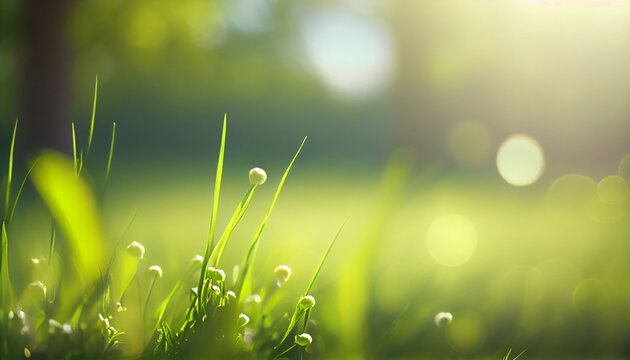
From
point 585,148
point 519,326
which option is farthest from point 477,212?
point 585,148

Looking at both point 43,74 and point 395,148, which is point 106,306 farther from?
point 395,148

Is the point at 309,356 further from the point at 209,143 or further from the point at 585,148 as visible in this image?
the point at 209,143

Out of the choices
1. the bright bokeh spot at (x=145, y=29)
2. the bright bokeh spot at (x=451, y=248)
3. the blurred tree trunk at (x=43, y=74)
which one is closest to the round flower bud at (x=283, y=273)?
the bright bokeh spot at (x=451, y=248)

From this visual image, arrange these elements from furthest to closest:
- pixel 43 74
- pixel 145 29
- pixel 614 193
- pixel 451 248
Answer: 1. pixel 145 29
2. pixel 43 74
3. pixel 614 193
4. pixel 451 248

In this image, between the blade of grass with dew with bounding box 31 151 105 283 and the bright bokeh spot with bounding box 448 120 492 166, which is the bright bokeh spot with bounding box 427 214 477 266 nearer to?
the blade of grass with dew with bounding box 31 151 105 283

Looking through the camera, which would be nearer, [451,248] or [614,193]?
[451,248]

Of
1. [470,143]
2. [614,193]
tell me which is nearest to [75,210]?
[614,193]
